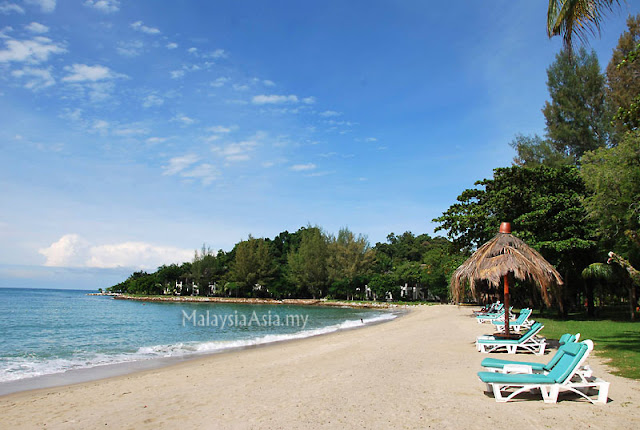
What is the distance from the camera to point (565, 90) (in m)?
27.4

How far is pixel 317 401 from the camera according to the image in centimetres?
645

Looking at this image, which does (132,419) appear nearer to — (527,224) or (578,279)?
(527,224)

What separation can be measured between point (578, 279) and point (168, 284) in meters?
86.5

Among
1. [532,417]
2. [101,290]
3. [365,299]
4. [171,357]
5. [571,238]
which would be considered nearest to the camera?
[532,417]

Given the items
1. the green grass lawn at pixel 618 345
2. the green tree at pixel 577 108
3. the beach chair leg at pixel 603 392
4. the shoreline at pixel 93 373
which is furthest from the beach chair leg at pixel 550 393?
the green tree at pixel 577 108

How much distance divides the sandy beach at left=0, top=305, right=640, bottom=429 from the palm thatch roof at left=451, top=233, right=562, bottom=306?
2091mm

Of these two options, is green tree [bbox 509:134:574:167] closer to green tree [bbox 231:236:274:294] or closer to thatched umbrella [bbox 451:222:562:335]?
thatched umbrella [bbox 451:222:562:335]

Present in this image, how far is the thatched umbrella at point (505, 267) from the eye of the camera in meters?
10.8

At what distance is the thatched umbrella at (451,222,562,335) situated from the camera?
10.8 m

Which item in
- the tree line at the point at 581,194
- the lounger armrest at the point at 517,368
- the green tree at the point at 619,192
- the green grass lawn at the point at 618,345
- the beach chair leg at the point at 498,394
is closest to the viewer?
the beach chair leg at the point at 498,394

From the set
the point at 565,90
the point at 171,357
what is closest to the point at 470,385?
the point at 171,357

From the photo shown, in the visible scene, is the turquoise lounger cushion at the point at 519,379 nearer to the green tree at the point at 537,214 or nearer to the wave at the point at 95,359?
the wave at the point at 95,359

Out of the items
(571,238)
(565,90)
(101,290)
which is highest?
(565,90)

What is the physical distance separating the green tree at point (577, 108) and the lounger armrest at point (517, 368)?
952 inches
